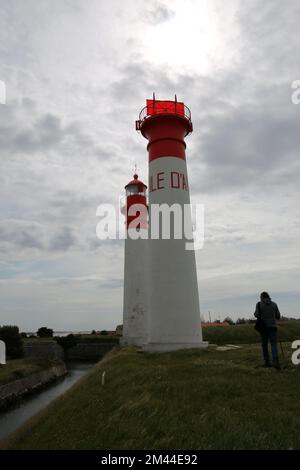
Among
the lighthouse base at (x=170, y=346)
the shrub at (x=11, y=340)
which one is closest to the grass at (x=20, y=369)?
the shrub at (x=11, y=340)

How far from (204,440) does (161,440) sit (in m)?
0.75

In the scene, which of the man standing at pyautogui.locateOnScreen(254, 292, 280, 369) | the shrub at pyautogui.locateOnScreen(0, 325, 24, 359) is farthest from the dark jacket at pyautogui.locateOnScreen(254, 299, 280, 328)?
the shrub at pyautogui.locateOnScreen(0, 325, 24, 359)

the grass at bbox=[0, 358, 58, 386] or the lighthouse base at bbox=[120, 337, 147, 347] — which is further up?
the lighthouse base at bbox=[120, 337, 147, 347]

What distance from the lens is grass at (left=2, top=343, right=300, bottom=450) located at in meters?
6.33

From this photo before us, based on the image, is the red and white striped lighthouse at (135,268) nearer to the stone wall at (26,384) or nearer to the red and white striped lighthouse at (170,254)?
the stone wall at (26,384)

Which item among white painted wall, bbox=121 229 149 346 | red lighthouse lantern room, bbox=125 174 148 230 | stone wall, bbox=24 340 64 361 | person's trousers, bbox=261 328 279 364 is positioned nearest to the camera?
person's trousers, bbox=261 328 279 364

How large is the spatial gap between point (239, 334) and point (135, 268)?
10893mm

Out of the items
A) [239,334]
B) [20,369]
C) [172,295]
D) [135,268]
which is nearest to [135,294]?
[135,268]

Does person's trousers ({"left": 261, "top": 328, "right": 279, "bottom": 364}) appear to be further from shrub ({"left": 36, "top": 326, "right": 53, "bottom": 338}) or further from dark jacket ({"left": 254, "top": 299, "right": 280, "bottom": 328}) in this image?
shrub ({"left": 36, "top": 326, "right": 53, "bottom": 338})

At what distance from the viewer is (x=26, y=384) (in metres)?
25.8

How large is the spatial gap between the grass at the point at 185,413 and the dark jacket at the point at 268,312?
140cm

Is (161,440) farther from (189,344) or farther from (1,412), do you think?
(1,412)

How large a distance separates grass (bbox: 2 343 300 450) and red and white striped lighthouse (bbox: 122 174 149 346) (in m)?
18.9

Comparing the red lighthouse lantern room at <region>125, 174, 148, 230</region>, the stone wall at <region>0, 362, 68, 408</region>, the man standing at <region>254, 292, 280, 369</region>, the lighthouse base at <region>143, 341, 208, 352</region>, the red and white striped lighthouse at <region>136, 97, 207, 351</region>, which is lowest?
the stone wall at <region>0, 362, 68, 408</region>
